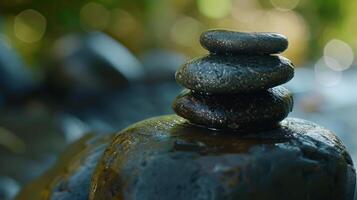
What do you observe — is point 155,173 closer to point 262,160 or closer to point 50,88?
point 262,160

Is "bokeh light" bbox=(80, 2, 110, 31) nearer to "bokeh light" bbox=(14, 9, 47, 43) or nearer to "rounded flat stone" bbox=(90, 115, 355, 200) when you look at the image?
"bokeh light" bbox=(14, 9, 47, 43)

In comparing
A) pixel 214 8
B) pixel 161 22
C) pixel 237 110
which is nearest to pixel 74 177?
pixel 237 110

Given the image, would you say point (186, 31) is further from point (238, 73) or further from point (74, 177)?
point (238, 73)

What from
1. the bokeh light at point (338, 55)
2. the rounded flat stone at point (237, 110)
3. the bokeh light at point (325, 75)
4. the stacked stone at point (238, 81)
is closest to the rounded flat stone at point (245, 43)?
the stacked stone at point (238, 81)

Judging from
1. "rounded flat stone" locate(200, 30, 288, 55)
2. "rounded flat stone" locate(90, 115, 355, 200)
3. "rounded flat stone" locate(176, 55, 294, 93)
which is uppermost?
"rounded flat stone" locate(200, 30, 288, 55)

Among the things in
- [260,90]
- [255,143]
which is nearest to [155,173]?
[255,143]

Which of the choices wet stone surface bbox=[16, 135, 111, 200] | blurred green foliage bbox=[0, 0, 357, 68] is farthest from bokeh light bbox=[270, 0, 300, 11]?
wet stone surface bbox=[16, 135, 111, 200]

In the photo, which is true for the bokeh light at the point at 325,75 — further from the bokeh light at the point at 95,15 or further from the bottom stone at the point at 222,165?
the bottom stone at the point at 222,165
